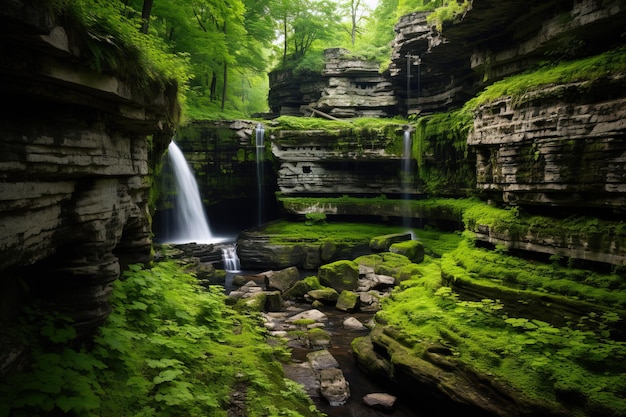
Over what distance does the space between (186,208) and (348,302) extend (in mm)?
11061

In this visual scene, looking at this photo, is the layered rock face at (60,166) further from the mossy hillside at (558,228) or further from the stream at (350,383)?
the mossy hillside at (558,228)

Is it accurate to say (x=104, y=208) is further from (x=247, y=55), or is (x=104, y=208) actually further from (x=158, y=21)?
(x=247, y=55)

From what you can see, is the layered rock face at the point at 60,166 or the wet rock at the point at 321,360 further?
the wet rock at the point at 321,360

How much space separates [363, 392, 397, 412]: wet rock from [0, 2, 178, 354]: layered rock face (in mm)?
4488

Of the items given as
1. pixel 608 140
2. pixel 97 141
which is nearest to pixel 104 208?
pixel 97 141

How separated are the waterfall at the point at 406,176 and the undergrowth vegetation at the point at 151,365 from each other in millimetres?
12565

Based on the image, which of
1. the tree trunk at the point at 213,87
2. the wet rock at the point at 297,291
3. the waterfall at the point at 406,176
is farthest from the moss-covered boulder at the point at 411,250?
the tree trunk at the point at 213,87

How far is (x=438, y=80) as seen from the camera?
20.5 m

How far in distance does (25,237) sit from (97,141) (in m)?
1.41

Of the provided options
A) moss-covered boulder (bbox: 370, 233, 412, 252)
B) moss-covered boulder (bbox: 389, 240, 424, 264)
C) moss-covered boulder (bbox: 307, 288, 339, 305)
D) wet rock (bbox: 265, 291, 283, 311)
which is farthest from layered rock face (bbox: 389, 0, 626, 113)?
wet rock (bbox: 265, 291, 283, 311)

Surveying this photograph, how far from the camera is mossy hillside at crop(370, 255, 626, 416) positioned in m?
4.80

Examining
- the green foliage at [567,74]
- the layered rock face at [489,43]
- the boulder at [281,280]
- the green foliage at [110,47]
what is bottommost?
the boulder at [281,280]

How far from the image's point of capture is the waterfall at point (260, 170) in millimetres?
19344

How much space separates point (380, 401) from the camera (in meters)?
6.20
